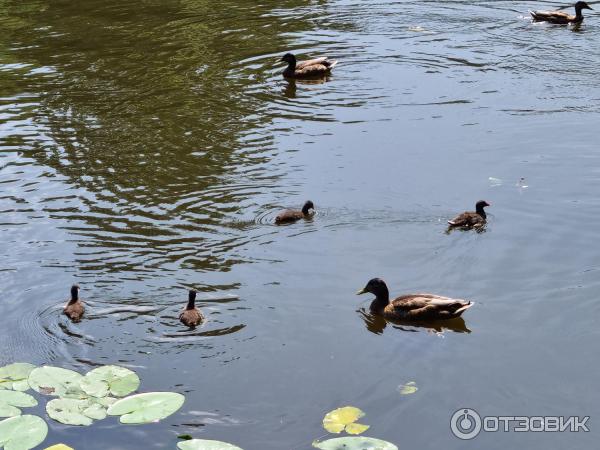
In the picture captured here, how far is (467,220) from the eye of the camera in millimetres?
12891

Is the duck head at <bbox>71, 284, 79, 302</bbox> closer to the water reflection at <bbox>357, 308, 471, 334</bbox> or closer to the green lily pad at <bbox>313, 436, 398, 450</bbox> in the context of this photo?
the water reflection at <bbox>357, 308, 471, 334</bbox>

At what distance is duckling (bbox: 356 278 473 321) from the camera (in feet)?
35.9

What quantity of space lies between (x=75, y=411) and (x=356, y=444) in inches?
106

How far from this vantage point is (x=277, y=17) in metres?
24.7

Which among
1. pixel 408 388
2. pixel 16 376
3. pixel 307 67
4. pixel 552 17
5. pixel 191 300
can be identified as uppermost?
pixel 552 17

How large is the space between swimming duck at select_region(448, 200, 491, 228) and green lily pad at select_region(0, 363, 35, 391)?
5780 mm

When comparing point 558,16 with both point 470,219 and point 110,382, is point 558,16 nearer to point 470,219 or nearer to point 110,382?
point 470,219

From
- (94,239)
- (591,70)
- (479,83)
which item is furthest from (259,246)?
(591,70)

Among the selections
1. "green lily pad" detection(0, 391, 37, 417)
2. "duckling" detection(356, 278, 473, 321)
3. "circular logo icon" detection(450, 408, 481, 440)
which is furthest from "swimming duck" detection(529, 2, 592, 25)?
"green lily pad" detection(0, 391, 37, 417)

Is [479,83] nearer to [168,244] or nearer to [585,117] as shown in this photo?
[585,117]

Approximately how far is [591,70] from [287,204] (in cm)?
788

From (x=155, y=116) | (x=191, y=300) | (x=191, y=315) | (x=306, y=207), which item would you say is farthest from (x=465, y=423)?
(x=155, y=116)

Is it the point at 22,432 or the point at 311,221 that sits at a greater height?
the point at 311,221

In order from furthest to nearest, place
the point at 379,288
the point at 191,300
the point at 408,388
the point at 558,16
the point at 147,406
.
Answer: the point at 558,16 < the point at 379,288 < the point at 191,300 < the point at 408,388 < the point at 147,406
